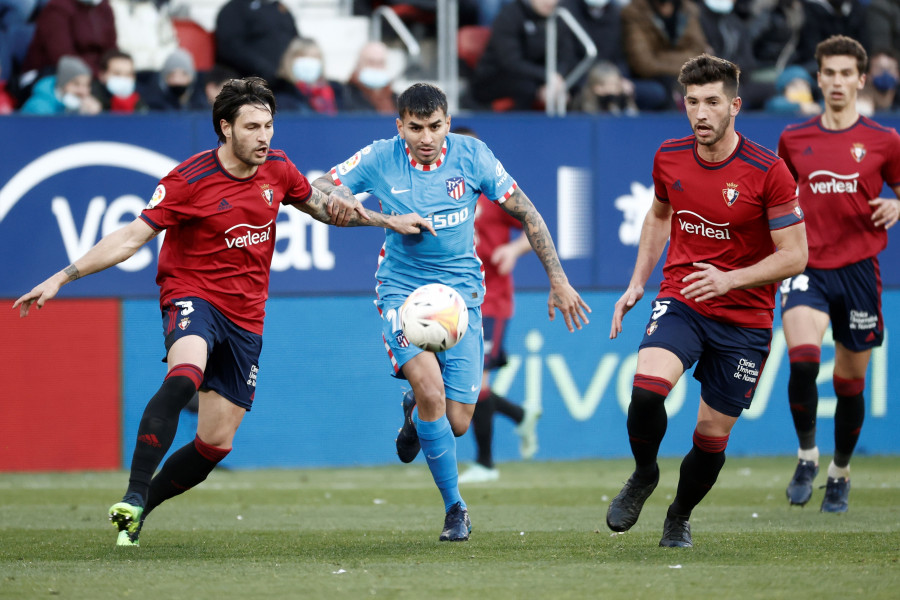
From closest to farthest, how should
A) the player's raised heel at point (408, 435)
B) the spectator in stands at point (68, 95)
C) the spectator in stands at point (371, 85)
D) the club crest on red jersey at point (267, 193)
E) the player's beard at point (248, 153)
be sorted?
the player's beard at point (248, 153) < the club crest on red jersey at point (267, 193) < the player's raised heel at point (408, 435) < the spectator in stands at point (68, 95) < the spectator in stands at point (371, 85)

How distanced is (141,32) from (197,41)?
624mm

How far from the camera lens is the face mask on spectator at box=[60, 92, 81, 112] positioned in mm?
12477

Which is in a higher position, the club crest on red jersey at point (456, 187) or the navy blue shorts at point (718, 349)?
the club crest on red jersey at point (456, 187)

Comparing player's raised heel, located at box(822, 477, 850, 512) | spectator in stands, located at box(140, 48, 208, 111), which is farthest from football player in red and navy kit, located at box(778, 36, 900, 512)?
spectator in stands, located at box(140, 48, 208, 111)

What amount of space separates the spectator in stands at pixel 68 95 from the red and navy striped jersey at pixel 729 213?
Result: 24.5ft

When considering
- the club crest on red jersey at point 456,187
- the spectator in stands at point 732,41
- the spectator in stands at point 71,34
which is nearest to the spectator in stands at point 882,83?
the spectator in stands at point 732,41

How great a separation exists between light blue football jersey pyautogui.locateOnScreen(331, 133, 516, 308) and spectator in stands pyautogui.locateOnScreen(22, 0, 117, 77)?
656cm

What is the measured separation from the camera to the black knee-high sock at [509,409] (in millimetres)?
11773

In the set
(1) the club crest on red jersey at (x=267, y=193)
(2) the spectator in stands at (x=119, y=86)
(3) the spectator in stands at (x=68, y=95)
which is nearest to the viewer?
(1) the club crest on red jersey at (x=267, y=193)

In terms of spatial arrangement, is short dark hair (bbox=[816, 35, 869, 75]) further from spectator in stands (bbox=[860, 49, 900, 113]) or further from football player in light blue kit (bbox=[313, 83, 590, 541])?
spectator in stands (bbox=[860, 49, 900, 113])

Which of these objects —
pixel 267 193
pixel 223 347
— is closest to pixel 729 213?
pixel 267 193

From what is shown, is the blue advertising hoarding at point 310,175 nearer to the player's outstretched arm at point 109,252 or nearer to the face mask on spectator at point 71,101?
the face mask on spectator at point 71,101

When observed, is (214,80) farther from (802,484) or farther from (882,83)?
(882,83)

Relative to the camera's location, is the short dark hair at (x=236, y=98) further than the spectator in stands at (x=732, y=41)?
No
